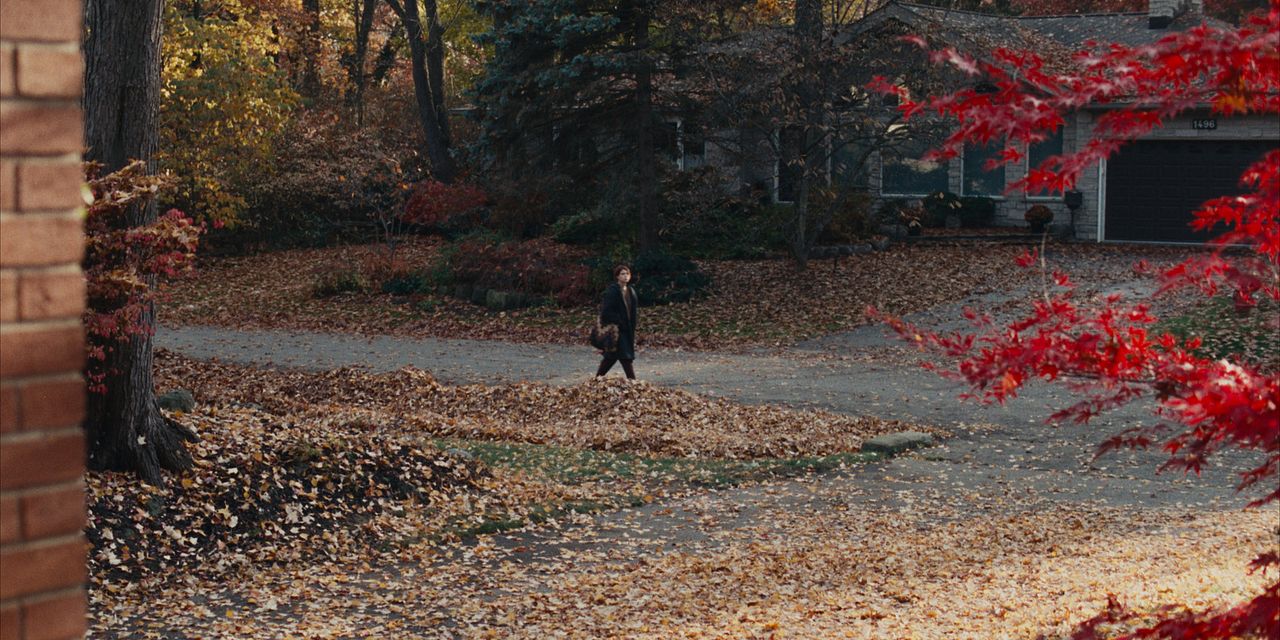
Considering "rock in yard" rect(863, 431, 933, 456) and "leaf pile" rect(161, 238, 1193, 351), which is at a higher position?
"leaf pile" rect(161, 238, 1193, 351)

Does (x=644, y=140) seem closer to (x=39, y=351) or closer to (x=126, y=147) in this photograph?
(x=126, y=147)

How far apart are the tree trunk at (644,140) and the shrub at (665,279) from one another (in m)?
0.71

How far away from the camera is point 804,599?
830 centimetres

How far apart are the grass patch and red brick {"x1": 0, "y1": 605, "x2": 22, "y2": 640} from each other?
17.4 m

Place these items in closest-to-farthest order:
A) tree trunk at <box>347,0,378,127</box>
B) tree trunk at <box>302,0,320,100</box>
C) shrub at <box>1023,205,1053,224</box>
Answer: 1. shrub at <box>1023,205,1053,224</box>
2. tree trunk at <box>347,0,378,127</box>
3. tree trunk at <box>302,0,320,100</box>

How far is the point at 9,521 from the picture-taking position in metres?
2.37

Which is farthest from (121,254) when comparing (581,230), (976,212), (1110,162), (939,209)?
(1110,162)

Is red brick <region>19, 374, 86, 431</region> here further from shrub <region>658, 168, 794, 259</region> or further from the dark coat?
shrub <region>658, 168, 794, 259</region>

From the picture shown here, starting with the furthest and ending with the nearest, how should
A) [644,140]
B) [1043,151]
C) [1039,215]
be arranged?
[1043,151] < [1039,215] < [644,140]

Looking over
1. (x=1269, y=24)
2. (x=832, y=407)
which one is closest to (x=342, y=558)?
(x=1269, y=24)

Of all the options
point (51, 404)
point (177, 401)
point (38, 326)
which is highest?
point (38, 326)

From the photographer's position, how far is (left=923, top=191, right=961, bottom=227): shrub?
33469mm

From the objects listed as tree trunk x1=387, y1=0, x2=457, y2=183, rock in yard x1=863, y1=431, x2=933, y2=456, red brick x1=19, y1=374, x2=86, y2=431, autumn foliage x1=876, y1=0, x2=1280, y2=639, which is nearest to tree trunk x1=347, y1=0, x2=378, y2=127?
tree trunk x1=387, y1=0, x2=457, y2=183

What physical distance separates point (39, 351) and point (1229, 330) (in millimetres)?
19955
